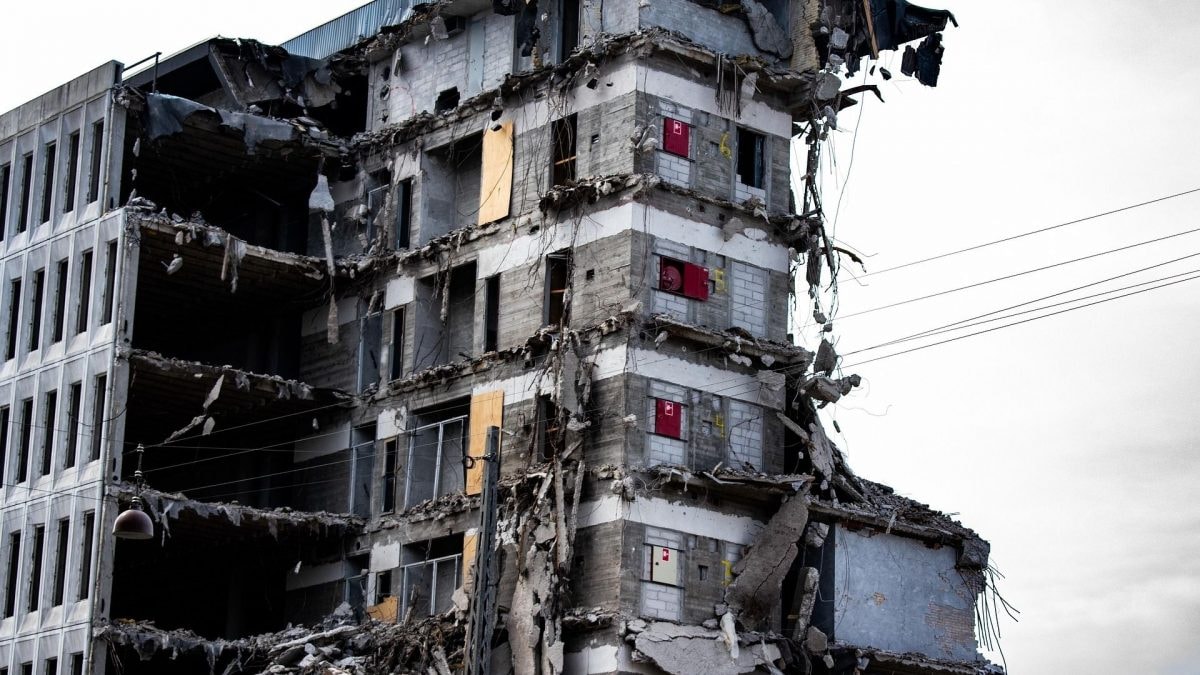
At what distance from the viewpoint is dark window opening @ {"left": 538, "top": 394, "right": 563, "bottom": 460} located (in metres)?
48.6

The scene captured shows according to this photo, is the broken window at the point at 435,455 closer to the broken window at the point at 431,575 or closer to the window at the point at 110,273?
the broken window at the point at 431,575

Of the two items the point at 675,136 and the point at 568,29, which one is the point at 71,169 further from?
the point at 675,136

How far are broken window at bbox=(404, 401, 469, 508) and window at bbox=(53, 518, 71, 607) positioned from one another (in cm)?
803

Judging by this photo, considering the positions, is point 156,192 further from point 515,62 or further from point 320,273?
point 515,62

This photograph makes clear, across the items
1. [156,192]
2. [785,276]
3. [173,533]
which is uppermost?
[156,192]

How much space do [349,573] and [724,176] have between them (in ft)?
43.3

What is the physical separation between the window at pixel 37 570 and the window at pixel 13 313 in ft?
17.2

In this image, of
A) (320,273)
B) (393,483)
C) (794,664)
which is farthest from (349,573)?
(794,664)

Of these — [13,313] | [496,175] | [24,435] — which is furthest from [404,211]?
[24,435]

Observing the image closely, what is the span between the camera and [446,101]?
55.0 meters

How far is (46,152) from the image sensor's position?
56750 mm

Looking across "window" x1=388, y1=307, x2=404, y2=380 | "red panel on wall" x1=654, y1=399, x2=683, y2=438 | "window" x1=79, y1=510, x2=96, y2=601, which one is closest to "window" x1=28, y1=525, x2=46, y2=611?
"window" x1=79, y1=510, x2=96, y2=601

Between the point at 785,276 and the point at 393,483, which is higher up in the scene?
the point at 785,276

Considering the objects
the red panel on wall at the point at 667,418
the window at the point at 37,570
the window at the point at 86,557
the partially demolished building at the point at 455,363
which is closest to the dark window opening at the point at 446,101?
the partially demolished building at the point at 455,363
